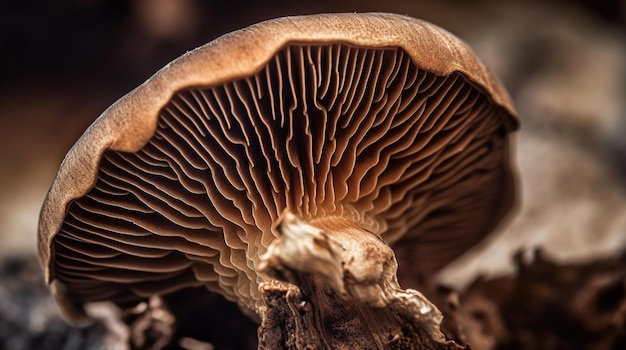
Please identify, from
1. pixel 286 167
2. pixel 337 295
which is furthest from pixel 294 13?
pixel 337 295

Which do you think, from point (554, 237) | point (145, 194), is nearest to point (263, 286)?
point (145, 194)

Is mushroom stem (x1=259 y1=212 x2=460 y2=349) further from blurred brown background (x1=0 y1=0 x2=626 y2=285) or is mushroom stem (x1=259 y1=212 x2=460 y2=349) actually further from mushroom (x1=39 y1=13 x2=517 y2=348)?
blurred brown background (x1=0 y1=0 x2=626 y2=285)

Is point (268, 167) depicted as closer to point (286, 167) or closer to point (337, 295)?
point (286, 167)

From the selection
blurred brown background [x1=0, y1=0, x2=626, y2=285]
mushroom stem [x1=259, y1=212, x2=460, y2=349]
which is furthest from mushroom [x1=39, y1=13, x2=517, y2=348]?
blurred brown background [x1=0, y1=0, x2=626, y2=285]

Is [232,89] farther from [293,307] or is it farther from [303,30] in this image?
[293,307]

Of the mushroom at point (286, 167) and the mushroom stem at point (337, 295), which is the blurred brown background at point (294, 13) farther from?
the mushroom stem at point (337, 295)

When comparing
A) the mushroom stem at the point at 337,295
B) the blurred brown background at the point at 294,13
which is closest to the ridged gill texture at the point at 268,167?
the mushroom stem at the point at 337,295
